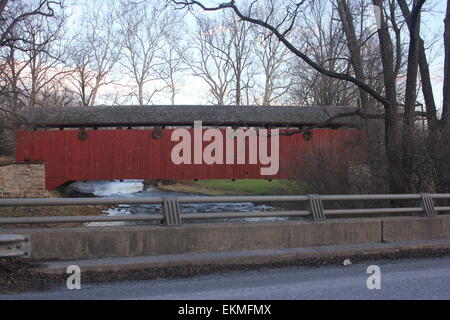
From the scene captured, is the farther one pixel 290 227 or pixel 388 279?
pixel 290 227

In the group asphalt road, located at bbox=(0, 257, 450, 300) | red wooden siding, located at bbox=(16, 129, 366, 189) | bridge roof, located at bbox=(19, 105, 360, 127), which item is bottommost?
asphalt road, located at bbox=(0, 257, 450, 300)

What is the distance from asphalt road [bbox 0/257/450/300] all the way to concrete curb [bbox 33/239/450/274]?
1.33 feet

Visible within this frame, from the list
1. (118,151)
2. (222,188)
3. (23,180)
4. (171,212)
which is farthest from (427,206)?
(222,188)

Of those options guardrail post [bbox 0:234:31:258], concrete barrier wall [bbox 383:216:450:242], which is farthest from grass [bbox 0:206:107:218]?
concrete barrier wall [bbox 383:216:450:242]

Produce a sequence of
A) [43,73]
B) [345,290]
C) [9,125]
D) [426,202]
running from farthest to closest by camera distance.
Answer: [43,73], [9,125], [426,202], [345,290]

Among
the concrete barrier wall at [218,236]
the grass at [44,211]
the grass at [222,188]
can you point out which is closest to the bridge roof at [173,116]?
the grass at [222,188]

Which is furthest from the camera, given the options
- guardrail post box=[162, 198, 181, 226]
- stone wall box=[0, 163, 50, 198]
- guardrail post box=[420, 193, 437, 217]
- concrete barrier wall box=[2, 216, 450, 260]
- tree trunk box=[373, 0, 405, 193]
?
stone wall box=[0, 163, 50, 198]

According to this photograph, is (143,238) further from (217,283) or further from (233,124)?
(233,124)

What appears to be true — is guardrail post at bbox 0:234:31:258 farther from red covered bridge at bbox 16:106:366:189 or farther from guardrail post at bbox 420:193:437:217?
red covered bridge at bbox 16:106:366:189

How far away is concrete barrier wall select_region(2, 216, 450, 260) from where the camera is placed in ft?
21.6

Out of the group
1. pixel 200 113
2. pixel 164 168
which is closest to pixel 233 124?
pixel 200 113

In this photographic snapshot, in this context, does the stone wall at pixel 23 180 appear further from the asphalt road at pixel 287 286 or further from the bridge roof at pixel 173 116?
the asphalt road at pixel 287 286

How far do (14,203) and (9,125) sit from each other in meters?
11.9
